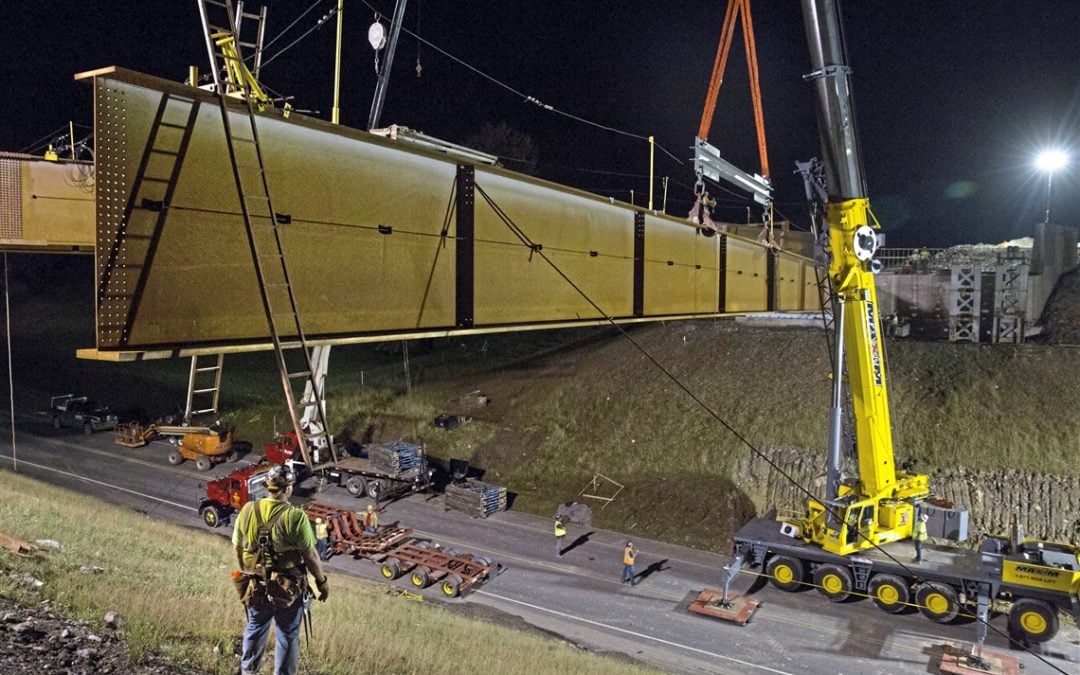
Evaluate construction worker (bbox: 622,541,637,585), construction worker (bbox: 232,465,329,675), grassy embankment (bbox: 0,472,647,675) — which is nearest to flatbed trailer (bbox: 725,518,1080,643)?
construction worker (bbox: 622,541,637,585)

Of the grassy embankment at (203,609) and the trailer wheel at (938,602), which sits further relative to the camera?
the trailer wheel at (938,602)

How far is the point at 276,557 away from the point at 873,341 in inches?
512

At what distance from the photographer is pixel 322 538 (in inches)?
674

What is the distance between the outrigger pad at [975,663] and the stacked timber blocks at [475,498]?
13386 millimetres

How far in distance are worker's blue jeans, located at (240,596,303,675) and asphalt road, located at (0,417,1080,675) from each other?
895 cm

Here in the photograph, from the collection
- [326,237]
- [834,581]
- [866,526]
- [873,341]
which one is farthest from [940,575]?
[326,237]

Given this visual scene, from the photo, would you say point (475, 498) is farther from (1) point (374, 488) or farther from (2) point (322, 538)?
(2) point (322, 538)

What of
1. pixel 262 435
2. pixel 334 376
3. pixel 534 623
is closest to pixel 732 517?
pixel 534 623

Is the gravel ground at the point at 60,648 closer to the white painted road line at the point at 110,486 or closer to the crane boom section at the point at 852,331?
the crane boom section at the point at 852,331

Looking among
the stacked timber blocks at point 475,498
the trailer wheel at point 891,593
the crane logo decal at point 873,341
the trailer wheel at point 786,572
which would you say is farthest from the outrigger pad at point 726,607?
the stacked timber blocks at point 475,498

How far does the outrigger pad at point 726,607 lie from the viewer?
14914 millimetres

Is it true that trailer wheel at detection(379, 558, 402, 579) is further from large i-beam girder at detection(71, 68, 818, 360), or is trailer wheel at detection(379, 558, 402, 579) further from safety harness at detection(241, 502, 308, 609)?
safety harness at detection(241, 502, 308, 609)

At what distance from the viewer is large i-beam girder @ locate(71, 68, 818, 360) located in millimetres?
4465

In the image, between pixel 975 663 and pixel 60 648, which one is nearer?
pixel 60 648
